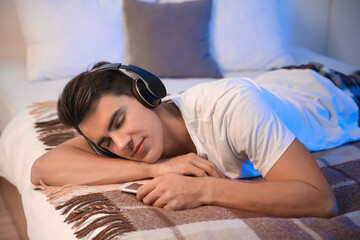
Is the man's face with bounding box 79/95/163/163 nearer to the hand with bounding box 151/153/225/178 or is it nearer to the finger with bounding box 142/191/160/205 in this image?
the hand with bounding box 151/153/225/178

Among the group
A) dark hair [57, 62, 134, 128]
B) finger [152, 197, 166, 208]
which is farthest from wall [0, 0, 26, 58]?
finger [152, 197, 166, 208]

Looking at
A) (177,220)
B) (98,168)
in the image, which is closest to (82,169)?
(98,168)

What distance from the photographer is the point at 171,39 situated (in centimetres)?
216

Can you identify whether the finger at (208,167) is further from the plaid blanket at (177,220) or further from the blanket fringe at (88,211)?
the blanket fringe at (88,211)

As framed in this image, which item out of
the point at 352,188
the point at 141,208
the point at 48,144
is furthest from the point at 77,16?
the point at 352,188

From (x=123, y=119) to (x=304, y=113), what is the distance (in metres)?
0.69

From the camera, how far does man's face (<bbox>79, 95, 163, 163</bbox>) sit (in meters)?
1.05

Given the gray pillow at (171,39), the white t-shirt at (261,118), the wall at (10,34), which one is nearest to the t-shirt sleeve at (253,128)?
the white t-shirt at (261,118)

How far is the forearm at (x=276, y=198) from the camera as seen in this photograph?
879 millimetres

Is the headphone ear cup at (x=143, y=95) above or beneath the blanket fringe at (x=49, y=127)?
above

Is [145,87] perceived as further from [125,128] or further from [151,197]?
[151,197]

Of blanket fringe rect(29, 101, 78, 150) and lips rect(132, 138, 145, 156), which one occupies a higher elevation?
lips rect(132, 138, 145, 156)

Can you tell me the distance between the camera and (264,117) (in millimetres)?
993

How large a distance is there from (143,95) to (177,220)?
0.39m
